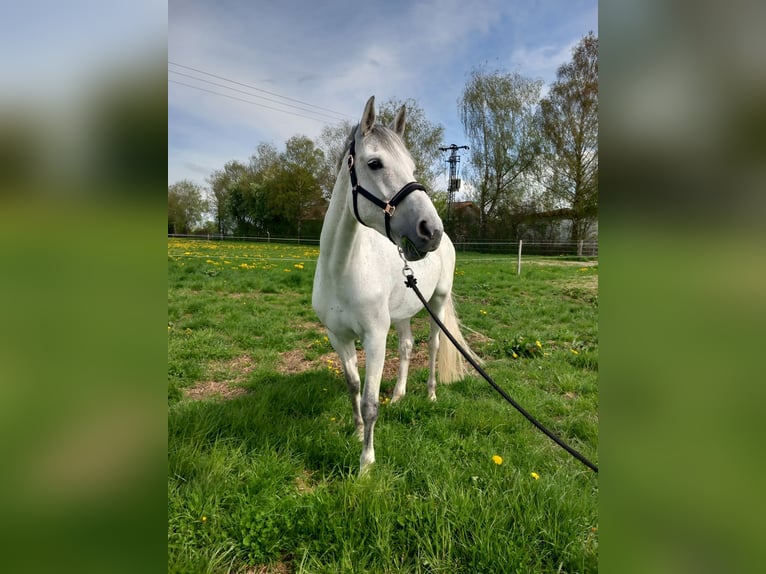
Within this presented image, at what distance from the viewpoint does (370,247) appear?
2.85 m

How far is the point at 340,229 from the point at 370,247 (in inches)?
15.1

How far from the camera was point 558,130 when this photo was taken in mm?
13734

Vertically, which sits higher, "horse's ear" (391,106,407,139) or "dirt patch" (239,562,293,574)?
"horse's ear" (391,106,407,139)

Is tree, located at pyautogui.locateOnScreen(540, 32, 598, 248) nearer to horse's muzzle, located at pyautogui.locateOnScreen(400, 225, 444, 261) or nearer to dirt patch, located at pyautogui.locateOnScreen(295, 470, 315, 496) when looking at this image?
horse's muzzle, located at pyautogui.locateOnScreen(400, 225, 444, 261)

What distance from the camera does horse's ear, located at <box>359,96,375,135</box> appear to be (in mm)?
2213

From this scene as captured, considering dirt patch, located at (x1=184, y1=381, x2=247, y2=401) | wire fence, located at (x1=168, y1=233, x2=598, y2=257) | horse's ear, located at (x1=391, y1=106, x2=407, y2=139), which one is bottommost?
dirt patch, located at (x1=184, y1=381, x2=247, y2=401)

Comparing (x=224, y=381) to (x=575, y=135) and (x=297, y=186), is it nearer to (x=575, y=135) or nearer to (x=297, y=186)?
(x=575, y=135)

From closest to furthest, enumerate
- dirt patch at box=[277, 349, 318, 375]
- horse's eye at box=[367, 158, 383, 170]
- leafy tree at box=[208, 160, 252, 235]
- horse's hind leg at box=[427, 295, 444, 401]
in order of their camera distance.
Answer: horse's eye at box=[367, 158, 383, 170] → horse's hind leg at box=[427, 295, 444, 401] → dirt patch at box=[277, 349, 318, 375] → leafy tree at box=[208, 160, 252, 235]

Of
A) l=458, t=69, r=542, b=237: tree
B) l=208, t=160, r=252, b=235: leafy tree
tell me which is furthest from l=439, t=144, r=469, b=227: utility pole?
l=208, t=160, r=252, b=235: leafy tree

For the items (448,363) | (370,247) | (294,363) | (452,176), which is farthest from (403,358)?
(452,176)

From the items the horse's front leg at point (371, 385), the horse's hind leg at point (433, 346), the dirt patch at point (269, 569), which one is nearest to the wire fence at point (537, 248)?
the horse's hind leg at point (433, 346)

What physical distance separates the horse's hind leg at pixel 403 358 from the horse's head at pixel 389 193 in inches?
80.1
